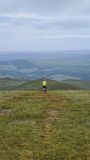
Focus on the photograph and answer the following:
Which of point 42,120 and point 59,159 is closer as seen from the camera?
point 59,159

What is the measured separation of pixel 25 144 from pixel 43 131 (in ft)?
14.9

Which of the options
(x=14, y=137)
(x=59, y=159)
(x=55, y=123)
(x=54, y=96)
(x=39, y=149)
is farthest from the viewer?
(x=54, y=96)

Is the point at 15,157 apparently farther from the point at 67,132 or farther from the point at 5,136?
the point at 67,132

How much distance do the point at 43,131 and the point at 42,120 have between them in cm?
469

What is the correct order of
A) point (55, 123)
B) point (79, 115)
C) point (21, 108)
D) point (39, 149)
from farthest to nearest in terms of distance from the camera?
point (21, 108), point (79, 115), point (55, 123), point (39, 149)

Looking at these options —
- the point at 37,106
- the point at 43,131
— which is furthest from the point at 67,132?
the point at 37,106

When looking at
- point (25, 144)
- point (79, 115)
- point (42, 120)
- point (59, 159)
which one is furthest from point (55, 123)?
point (59, 159)

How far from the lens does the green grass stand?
33.9m

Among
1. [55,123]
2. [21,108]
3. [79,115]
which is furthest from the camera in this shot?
[21,108]

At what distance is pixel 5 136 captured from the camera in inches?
1519

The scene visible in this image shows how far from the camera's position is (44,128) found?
41125mm

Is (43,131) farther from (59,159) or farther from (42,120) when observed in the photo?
(59,159)

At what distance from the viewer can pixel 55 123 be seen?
1704 inches

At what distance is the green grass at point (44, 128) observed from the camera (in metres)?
33.9
